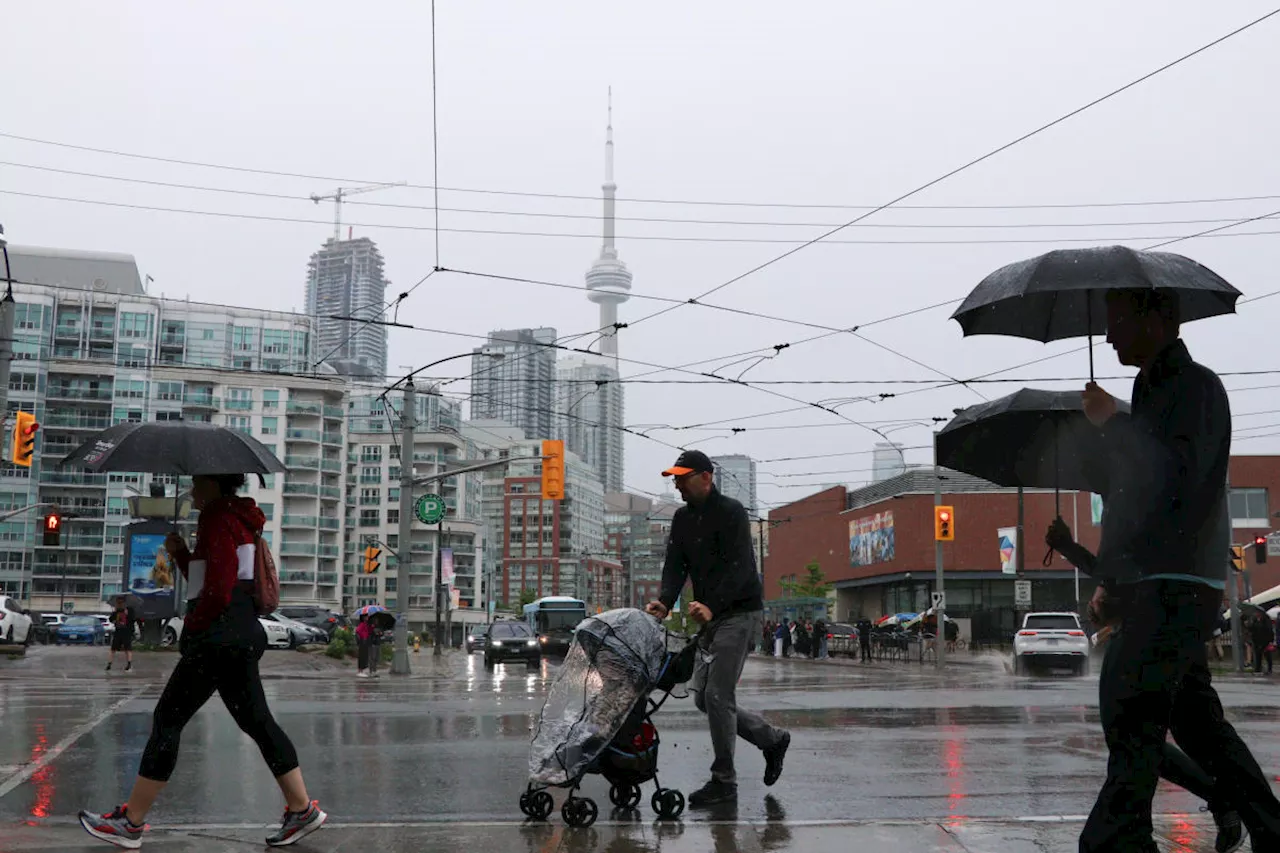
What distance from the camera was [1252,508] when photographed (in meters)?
61.1

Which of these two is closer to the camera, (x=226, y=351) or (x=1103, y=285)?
(x=1103, y=285)

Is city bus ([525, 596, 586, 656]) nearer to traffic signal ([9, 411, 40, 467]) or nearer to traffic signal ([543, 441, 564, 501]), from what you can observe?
traffic signal ([543, 441, 564, 501])

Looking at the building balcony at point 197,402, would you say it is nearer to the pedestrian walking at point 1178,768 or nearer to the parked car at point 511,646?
the parked car at point 511,646

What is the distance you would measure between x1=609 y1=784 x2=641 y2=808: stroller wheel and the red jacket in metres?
2.29

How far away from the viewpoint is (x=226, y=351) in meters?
102

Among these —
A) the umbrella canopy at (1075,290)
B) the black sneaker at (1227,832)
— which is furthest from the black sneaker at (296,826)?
the black sneaker at (1227,832)

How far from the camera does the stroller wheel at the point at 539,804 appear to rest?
6480mm

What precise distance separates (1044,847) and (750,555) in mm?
2217

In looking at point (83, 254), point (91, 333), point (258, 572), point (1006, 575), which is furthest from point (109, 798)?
point (83, 254)

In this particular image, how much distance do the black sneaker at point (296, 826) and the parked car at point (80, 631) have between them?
51581 mm

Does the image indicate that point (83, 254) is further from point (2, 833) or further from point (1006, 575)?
point (2, 833)

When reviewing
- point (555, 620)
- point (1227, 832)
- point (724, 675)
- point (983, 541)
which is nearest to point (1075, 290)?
point (1227, 832)

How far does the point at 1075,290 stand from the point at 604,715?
311 cm

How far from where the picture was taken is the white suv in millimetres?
32500
